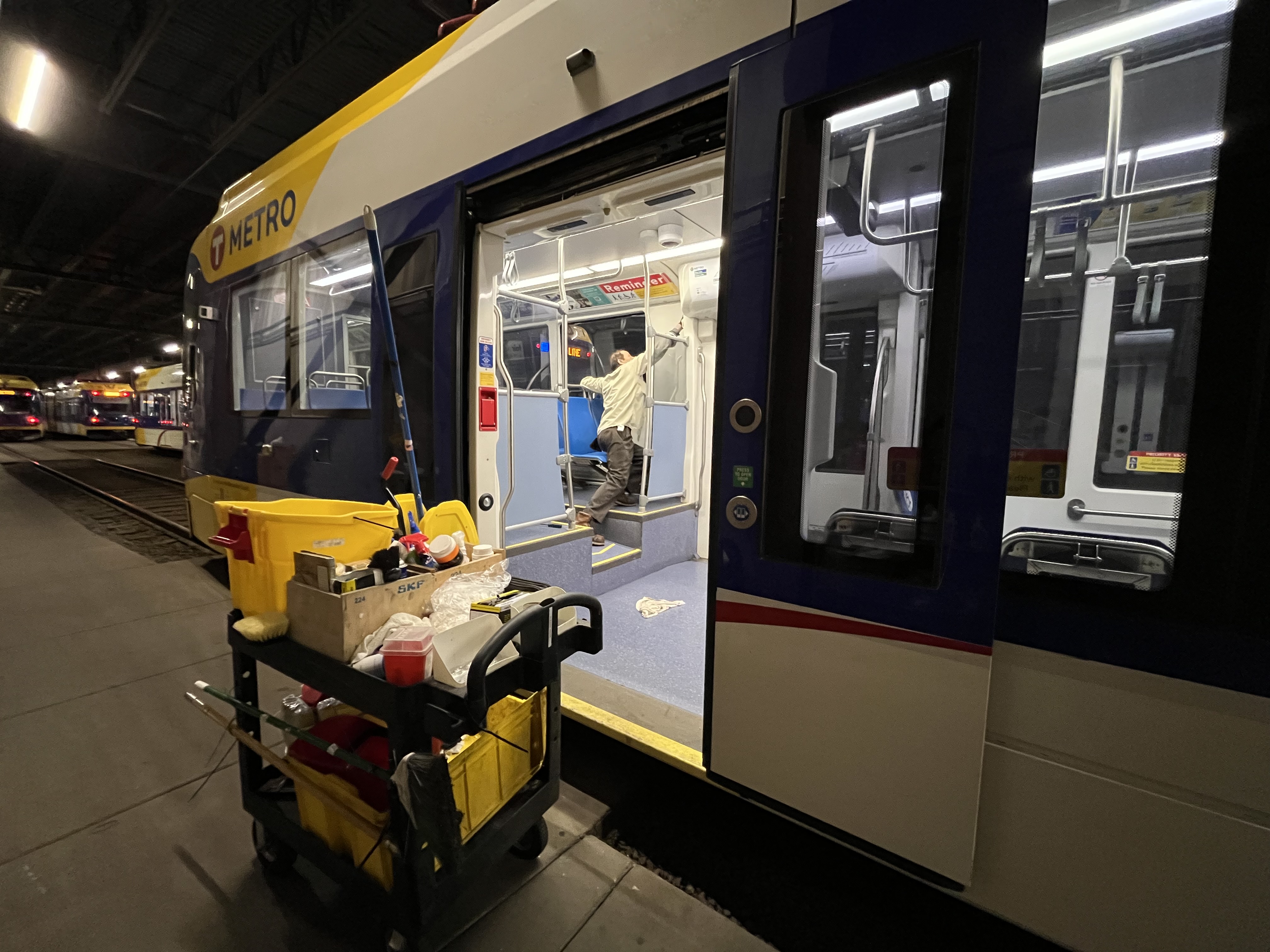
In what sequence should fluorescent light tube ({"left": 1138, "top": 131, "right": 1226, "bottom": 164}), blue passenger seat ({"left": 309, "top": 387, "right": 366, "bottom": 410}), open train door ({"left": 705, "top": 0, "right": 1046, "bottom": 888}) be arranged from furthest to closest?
blue passenger seat ({"left": 309, "top": 387, "right": 366, "bottom": 410}) → open train door ({"left": 705, "top": 0, "right": 1046, "bottom": 888}) → fluorescent light tube ({"left": 1138, "top": 131, "right": 1226, "bottom": 164})

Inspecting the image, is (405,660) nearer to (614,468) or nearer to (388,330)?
(388,330)

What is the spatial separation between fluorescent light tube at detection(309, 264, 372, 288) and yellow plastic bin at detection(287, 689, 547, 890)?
232cm

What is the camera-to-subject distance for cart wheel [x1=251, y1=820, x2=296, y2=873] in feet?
5.04

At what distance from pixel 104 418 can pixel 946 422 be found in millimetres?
33832

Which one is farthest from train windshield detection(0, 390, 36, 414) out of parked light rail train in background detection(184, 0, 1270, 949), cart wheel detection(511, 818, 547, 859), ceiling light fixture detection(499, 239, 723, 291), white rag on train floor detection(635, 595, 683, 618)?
cart wheel detection(511, 818, 547, 859)

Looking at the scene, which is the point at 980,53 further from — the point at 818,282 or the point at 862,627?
the point at 862,627

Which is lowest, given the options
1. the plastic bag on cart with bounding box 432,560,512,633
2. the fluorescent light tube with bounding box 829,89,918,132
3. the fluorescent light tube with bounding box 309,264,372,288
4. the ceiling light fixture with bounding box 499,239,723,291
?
the plastic bag on cart with bounding box 432,560,512,633

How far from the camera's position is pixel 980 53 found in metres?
1.03

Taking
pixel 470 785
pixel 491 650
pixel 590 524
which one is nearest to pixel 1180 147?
pixel 491 650

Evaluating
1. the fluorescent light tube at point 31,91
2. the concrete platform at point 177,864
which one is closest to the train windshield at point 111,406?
the fluorescent light tube at point 31,91

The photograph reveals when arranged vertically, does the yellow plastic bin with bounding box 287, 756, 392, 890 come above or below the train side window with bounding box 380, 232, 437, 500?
below

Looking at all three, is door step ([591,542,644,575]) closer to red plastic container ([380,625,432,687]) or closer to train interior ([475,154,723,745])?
train interior ([475,154,723,745])

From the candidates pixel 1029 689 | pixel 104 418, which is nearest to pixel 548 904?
pixel 1029 689

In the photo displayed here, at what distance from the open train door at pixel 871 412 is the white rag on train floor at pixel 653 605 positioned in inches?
73.5
